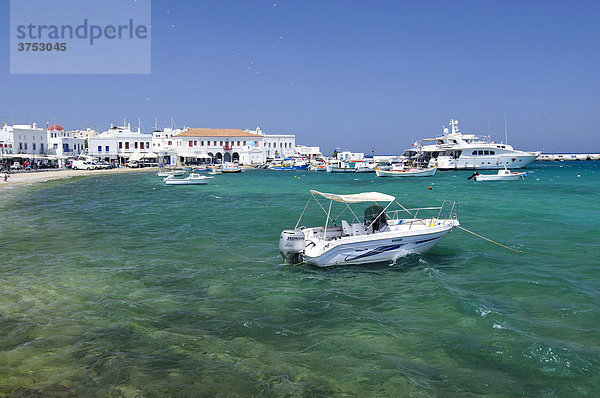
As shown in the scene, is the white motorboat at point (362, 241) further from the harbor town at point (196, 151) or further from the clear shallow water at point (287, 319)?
the harbor town at point (196, 151)

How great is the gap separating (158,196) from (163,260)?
26.5 metres

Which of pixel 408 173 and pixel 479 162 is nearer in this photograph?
pixel 408 173

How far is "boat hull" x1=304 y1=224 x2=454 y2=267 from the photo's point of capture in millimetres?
14016

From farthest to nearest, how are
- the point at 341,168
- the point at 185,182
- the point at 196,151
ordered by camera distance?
1. the point at 196,151
2. the point at 341,168
3. the point at 185,182

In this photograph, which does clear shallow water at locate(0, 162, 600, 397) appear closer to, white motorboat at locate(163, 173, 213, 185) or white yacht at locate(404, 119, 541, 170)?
white motorboat at locate(163, 173, 213, 185)

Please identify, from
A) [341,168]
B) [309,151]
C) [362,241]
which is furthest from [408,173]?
[309,151]

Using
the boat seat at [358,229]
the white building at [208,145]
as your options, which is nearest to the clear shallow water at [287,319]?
the boat seat at [358,229]

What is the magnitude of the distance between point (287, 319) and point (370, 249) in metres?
5.06

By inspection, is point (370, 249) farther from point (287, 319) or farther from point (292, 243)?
point (287, 319)

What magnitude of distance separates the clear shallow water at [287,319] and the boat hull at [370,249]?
36 cm

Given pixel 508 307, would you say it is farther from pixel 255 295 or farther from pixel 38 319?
pixel 38 319

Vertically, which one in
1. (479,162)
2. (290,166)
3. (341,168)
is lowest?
(341,168)

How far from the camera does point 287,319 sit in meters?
10.1

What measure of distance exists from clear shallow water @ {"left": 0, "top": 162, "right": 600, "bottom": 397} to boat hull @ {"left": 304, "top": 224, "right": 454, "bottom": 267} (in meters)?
0.36
